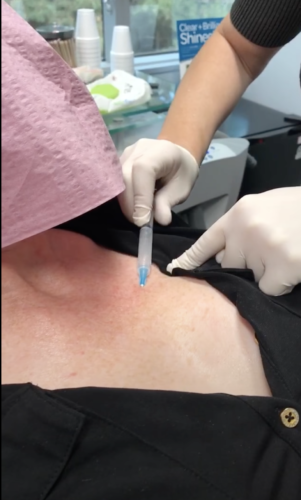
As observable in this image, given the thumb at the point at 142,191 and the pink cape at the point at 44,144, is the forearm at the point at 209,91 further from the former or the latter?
the pink cape at the point at 44,144

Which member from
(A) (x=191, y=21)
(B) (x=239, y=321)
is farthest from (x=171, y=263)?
(A) (x=191, y=21)

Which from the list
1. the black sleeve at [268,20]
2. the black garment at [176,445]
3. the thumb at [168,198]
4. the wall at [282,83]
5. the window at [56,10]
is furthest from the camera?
the window at [56,10]

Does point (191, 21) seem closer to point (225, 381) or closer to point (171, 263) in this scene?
point (171, 263)

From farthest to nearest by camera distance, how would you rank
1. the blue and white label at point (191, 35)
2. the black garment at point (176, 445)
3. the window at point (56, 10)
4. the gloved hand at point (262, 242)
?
the blue and white label at point (191, 35), the window at point (56, 10), the gloved hand at point (262, 242), the black garment at point (176, 445)

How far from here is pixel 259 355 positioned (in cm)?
64

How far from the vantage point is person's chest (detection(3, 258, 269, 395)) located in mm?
534

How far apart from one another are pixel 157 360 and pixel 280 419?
0.57 ft

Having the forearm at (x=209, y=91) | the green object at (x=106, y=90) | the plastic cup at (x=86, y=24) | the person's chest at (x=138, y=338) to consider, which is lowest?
the person's chest at (x=138, y=338)

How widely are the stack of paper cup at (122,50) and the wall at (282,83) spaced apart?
1.34 ft

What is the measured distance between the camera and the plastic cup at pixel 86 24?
1.33m

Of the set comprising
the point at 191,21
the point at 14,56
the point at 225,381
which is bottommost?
the point at 225,381

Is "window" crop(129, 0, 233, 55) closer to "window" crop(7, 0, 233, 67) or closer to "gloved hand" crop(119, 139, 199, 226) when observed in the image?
"window" crop(7, 0, 233, 67)

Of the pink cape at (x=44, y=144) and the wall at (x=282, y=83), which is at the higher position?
the pink cape at (x=44, y=144)

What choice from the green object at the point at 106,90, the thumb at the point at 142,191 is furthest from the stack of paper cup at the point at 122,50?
the thumb at the point at 142,191
